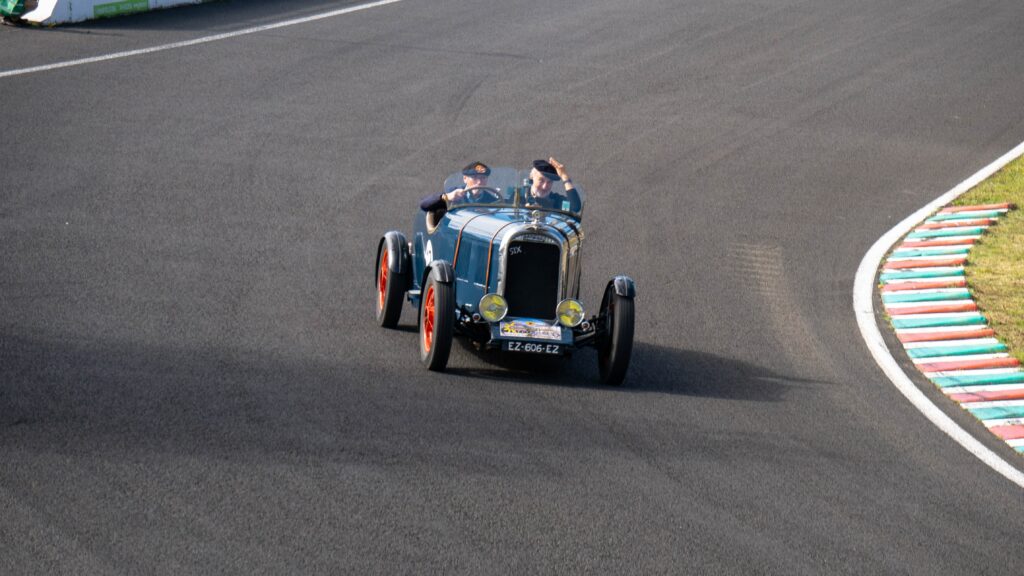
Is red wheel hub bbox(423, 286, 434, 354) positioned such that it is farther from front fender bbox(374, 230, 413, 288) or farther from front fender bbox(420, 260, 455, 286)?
front fender bbox(374, 230, 413, 288)

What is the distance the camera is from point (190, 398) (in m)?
9.40

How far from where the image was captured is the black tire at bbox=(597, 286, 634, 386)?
10367 millimetres

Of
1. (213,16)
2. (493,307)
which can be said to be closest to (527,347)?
(493,307)

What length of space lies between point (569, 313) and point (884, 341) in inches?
144

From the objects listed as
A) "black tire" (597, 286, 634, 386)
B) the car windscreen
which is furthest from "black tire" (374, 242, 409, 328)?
"black tire" (597, 286, 634, 386)

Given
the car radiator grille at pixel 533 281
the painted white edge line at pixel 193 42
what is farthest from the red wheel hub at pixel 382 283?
the painted white edge line at pixel 193 42

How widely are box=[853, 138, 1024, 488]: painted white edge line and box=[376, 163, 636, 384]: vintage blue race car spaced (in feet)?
8.37

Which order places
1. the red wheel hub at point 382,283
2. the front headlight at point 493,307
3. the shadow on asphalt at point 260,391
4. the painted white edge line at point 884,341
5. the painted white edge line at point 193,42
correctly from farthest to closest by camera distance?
the painted white edge line at point 193,42
the red wheel hub at point 382,283
the front headlight at point 493,307
the painted white edge line at point 884,341
the shadow on asphalt at point 260,391

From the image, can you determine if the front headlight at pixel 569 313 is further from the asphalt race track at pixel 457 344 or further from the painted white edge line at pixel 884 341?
the painted white edge line at pixel 884 341

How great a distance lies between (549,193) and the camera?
11.5 m

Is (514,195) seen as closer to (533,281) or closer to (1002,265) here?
(533,281)

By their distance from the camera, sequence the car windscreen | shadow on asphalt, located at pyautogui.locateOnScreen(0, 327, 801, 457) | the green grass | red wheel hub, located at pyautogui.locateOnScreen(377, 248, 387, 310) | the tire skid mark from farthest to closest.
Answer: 1. the green grass
2. the tire skid mark
3. red wheel hub, located at pyautogui.locateOnScreen(377, 248, 387, 310)
4. the car windscreen
5. shadow on asphalt, located at pyautogui.locateOnScreen(0, 327, 801, 457)

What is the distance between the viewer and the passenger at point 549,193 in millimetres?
11430

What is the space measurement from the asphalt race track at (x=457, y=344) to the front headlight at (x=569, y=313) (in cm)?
49
